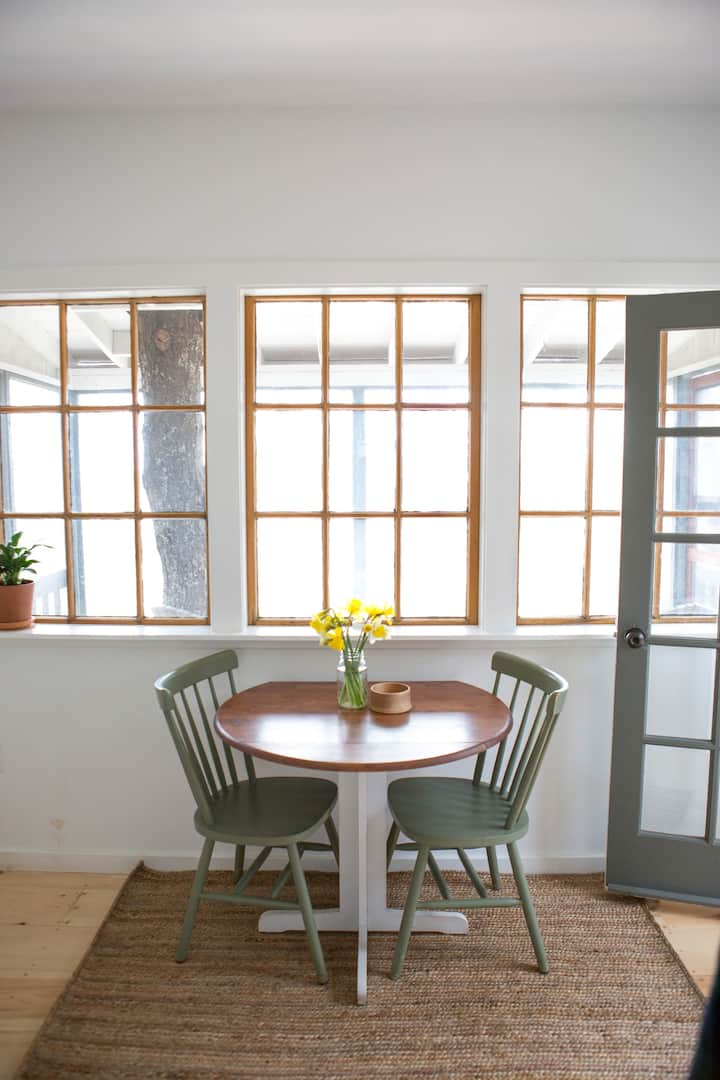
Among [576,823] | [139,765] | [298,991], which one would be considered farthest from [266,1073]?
[576,823]

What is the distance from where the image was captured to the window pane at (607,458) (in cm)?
253

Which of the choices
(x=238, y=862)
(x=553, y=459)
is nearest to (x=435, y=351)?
(x=553, y=459)

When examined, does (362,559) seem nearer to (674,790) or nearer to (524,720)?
(524,720)

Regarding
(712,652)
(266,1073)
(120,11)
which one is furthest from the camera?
(712,652)

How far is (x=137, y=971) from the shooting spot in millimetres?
1976

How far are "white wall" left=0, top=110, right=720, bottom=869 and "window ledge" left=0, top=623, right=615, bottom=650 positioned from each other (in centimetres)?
1

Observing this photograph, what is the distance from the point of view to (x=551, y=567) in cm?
258

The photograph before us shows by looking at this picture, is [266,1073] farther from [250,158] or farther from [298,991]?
[250,158]

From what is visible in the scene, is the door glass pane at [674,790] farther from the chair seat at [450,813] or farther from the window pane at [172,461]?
the window pane at [172,461]

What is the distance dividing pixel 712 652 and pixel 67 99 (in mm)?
3033

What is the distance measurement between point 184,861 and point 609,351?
8.60 ft

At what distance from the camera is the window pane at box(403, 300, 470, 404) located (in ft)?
8.27

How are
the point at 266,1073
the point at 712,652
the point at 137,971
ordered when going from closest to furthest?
1. the point at 266,1073
2. the point at 137,971
3. the point at 712,652

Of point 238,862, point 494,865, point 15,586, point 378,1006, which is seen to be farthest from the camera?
point 15,586
